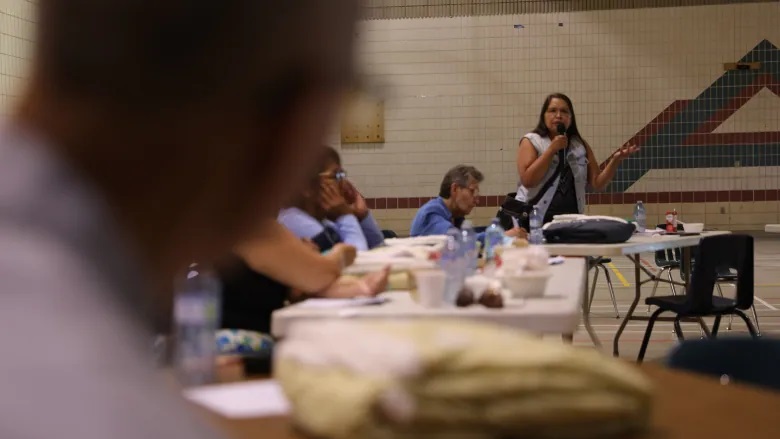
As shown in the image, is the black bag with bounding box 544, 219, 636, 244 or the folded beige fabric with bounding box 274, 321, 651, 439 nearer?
the folded beige fabric with bounding box 274, 321, 651, 439

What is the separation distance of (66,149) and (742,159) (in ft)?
42.9

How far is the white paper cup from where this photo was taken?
274 cm

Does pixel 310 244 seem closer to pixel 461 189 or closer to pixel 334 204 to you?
pixel 334 204

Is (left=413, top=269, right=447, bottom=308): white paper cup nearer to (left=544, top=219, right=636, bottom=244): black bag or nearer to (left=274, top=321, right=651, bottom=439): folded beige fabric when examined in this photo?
(left=274, top=321, right=651, bottom=439): folded beige fabric

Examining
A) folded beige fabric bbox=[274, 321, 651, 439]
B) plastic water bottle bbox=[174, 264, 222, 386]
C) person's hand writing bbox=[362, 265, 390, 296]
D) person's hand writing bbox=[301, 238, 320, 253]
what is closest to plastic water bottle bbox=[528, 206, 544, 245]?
person's hand writing bbox=[301, 238, 320, 253]

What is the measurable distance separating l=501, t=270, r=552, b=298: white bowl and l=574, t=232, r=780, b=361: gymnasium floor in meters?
2.86

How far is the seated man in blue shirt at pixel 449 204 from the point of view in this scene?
6.46 meters

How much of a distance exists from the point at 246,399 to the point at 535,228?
14.9 ft

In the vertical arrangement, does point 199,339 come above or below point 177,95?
below

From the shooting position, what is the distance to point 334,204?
15.8 ft

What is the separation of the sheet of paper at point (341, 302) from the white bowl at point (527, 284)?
410mm

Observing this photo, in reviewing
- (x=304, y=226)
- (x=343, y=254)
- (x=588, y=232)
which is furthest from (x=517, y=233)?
(x=343, y=254)

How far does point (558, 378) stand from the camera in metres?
0.90

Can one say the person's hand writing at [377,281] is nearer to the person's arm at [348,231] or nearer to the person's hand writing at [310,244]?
the person's hand writing at [310,244]
